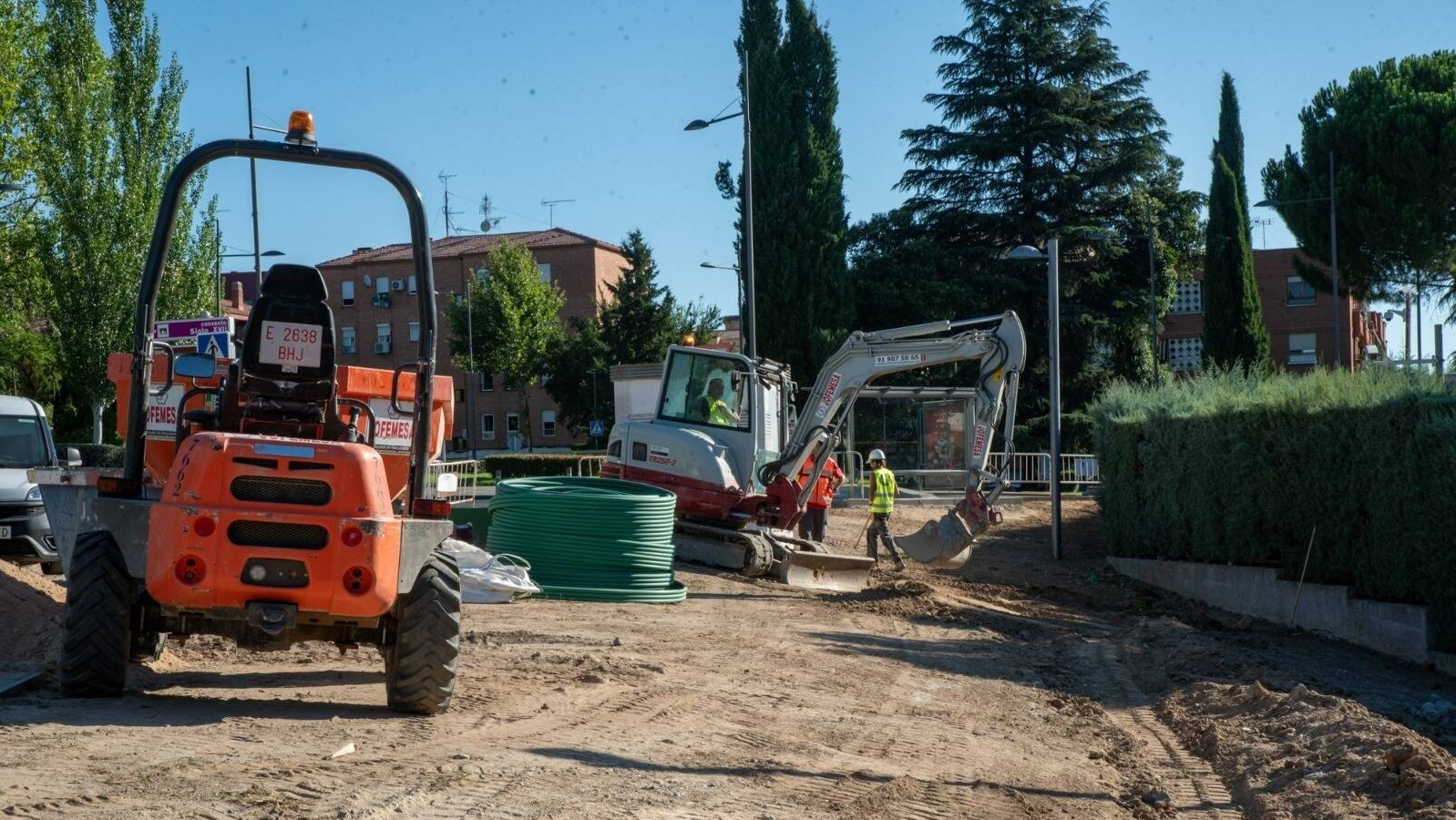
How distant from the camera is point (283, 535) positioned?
303 inches

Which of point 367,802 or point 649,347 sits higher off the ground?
point 649,347

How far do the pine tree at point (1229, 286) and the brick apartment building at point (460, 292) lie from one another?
38.4 meters

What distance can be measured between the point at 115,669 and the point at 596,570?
7.68 m

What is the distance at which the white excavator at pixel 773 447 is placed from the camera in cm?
1933

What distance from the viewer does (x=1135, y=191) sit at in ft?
153

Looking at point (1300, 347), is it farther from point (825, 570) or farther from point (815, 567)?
point (815, 567)

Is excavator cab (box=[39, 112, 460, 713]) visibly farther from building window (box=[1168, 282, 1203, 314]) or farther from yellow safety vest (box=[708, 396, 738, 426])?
building window (box=[1168, 282, 1203, 314])

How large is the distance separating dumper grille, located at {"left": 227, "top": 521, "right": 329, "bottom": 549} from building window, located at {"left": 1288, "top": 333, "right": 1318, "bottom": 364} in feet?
222

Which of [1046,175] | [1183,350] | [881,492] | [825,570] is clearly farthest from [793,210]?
[1183,350]

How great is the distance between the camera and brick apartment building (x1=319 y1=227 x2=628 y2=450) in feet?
263

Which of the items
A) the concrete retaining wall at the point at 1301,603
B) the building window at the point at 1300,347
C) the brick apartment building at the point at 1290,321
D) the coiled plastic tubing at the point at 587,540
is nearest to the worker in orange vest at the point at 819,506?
the concrete retaining wall at the point at 1301,603

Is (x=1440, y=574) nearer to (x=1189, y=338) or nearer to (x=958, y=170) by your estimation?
(x=958, y=170)

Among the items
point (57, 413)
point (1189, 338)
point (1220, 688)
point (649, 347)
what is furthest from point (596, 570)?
point (1189, 338)

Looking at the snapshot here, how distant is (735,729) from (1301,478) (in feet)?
36.0
